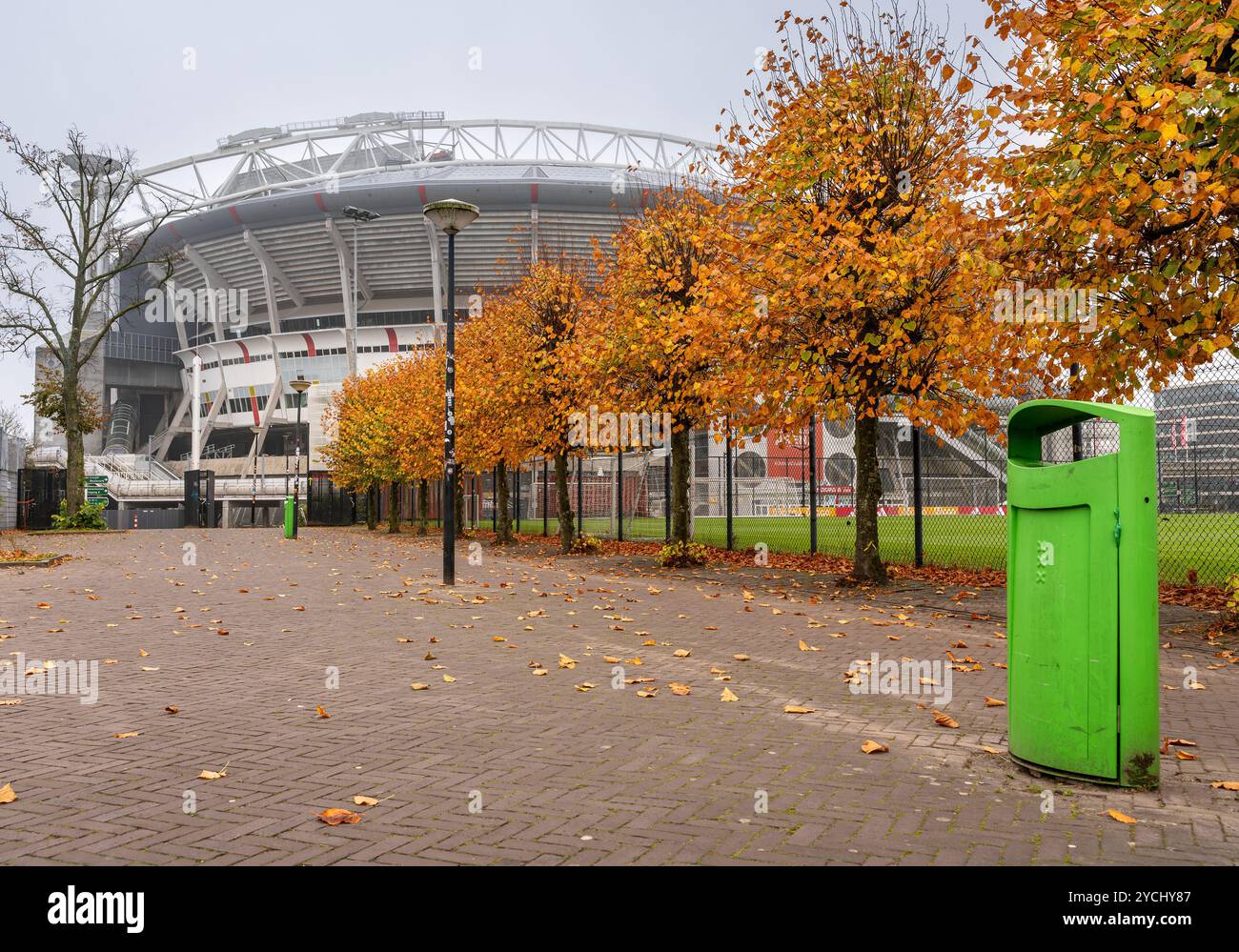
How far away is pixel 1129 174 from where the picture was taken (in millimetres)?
7152

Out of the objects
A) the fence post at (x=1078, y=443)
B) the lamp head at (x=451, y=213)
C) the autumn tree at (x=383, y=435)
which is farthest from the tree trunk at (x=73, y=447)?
the fence post at (x=1078, y=443)

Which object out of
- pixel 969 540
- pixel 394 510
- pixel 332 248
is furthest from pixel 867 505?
pixel 332 248

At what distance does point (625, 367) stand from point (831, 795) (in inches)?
480

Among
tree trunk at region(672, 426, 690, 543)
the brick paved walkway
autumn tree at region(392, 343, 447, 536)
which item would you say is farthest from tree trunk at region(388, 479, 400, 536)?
the brick paved walkway

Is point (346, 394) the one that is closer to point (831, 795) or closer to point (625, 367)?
point (625, 367)

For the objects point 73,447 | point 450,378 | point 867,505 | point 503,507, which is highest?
point 450,378

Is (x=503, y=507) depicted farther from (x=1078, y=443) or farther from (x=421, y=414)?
(x=1078, y=443)

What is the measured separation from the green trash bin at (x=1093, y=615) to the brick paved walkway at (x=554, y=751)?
0.21 metres

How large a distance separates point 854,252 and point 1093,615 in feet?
23.2

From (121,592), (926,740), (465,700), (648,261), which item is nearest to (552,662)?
(465,700)

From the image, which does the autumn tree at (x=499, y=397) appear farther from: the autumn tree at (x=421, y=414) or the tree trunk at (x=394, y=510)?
the tree trunk at (x=394, y=510)

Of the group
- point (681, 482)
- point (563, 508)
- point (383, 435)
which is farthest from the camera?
point (383, 435)

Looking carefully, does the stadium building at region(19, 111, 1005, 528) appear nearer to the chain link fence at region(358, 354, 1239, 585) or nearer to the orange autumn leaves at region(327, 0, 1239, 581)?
the chain link fence at region(358, 354, 1239, 585)

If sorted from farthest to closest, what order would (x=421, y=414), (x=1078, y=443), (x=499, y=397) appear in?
(x=421, y=414) → (x=499, y=397) → (x=1078, y=443)
